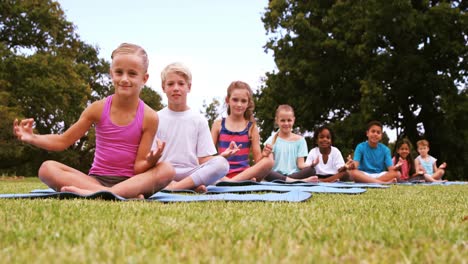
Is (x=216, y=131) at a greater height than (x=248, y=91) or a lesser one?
lesser

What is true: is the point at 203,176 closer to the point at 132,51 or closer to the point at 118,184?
the point at 118,184

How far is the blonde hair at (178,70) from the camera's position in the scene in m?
5.39

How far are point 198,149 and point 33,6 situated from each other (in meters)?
19.7

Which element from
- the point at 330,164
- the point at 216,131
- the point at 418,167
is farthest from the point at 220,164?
the point at 418,167

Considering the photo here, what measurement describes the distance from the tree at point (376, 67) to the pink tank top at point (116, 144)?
1497 cm

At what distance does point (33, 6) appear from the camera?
876 inches

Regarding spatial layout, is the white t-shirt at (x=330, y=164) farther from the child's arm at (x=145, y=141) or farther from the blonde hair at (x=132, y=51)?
the blonde hair at (x=132, y=51)

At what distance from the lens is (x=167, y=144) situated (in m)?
5.47

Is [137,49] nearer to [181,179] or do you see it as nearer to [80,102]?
[181,179]

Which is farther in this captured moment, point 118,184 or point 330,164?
point 330,164

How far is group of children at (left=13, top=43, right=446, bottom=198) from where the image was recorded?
12.9 feet

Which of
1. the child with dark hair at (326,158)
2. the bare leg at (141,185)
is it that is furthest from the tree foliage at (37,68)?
the bare leg at (141,185)

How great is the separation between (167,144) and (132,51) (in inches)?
65.8

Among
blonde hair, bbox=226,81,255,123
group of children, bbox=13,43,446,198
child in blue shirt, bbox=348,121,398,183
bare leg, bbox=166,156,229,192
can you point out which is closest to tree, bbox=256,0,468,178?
child in blue shirt, bbox=348,121,398,183
